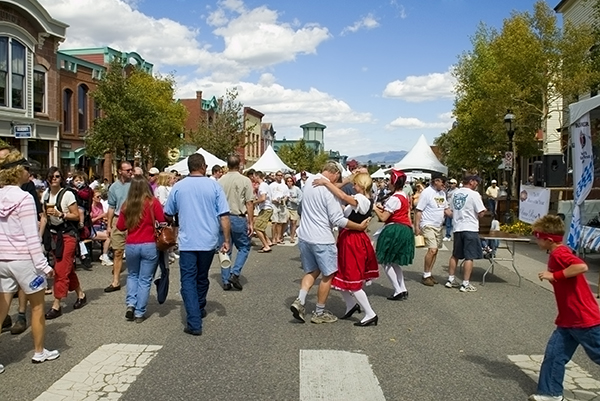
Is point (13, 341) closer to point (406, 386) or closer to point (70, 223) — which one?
point (70, 223)

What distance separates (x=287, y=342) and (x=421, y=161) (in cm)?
2370

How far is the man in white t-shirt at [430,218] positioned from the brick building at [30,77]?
66.6 ft

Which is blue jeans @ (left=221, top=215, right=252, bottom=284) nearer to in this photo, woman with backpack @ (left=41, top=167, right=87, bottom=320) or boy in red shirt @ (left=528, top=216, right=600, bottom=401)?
woman with backpack @ (left=41, top=167, right=87, bottom=320)

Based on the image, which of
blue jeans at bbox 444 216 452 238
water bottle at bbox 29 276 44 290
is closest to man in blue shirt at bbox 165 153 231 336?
water bottle at bbox 29 276 44 290

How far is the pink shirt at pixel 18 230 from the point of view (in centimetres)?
523

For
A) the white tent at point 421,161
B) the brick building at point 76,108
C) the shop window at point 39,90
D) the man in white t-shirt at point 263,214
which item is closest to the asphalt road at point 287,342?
the man in white t-shirt at point 263,214

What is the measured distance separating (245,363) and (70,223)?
3.43m

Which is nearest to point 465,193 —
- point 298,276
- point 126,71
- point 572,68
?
point 298,276

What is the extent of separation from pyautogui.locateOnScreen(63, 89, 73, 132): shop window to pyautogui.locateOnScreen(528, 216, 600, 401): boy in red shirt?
107 feet

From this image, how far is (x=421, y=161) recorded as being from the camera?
29.0m

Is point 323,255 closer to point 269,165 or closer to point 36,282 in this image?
point 36,282

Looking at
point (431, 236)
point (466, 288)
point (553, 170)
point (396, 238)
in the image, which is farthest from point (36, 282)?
point (553, 170)

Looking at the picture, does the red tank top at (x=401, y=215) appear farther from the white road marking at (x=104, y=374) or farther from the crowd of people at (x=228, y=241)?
the white road marking at (x=104, y=374)

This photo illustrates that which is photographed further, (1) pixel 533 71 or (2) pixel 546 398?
(1) pixel 533 71
